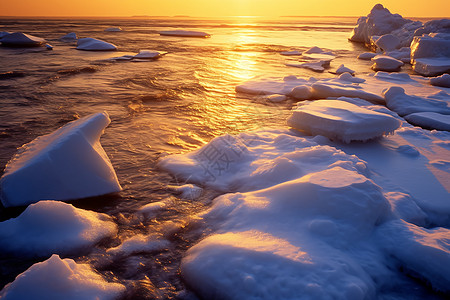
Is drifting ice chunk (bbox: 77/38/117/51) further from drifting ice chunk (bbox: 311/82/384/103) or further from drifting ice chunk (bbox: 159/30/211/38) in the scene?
drifting ice chunk (bbox: 311/82/384/103)

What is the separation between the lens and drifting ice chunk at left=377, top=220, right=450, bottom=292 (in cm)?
202

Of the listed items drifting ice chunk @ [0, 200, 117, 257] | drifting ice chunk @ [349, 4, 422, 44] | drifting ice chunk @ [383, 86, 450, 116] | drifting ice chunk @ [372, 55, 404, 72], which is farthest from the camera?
drifting ice chunk @ [349, 4, 422, 44]

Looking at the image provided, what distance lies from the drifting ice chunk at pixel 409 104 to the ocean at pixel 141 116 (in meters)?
2.06

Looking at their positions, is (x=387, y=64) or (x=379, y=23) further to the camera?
(x=379, y=23)

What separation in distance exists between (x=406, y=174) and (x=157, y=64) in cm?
959

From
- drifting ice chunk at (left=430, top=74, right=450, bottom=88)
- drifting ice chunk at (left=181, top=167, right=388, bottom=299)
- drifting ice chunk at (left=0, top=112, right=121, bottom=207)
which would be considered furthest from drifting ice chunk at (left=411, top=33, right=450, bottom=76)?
drifting ice chunk at (left=0, top=112, right=121, bottom=207)

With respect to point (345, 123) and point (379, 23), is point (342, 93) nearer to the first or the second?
point (345, 123)

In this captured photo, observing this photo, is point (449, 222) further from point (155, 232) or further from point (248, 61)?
point (248, 61)

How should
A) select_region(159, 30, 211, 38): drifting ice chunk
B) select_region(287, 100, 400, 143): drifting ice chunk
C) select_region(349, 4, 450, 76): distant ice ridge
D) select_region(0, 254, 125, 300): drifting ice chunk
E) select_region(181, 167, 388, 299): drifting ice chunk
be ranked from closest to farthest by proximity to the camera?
select_region(0, 254, 125, 300): drifting ice chunk, select_region(181, 167, 388, 299): drifting ice chunk, select_region(287, 100, 400, 143): drifting ice chunk, select_region(349, 4, 450, 76): distant ice ridge, select_region(159, 30, 211, 38): drifting ice chunk

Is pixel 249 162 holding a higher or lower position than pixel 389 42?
lower

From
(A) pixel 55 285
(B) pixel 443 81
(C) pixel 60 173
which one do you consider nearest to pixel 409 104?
(B) pixel 443 81

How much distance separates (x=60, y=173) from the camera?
109 inches

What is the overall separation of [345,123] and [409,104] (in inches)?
122

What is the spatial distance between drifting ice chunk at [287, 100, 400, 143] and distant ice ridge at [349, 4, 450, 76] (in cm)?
793
